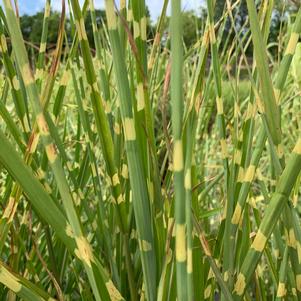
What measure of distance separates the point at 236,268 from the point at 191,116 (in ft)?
0.48

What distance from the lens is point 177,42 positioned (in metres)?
0.29

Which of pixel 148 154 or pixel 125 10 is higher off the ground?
pixel 125 10

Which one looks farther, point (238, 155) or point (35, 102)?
point (238, 155)

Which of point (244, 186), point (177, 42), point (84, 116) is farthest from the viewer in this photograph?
point (84, 116)

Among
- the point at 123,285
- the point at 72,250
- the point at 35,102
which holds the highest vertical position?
the point at 35,102

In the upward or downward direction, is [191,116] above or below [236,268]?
above

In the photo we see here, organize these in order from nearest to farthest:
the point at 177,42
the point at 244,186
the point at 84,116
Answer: the point at 177,42
the point at 244,186
the point at 84,116

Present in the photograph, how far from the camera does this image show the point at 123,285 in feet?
1.64

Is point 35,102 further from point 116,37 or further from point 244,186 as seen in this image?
point 244,186

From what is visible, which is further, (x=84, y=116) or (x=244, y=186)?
(x=84, y=116)

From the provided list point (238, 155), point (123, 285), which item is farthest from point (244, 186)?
point (123, 285)

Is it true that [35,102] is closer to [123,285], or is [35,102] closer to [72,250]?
[72,250]

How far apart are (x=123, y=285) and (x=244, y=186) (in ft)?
0.55

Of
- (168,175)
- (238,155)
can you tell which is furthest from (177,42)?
(168,175)
